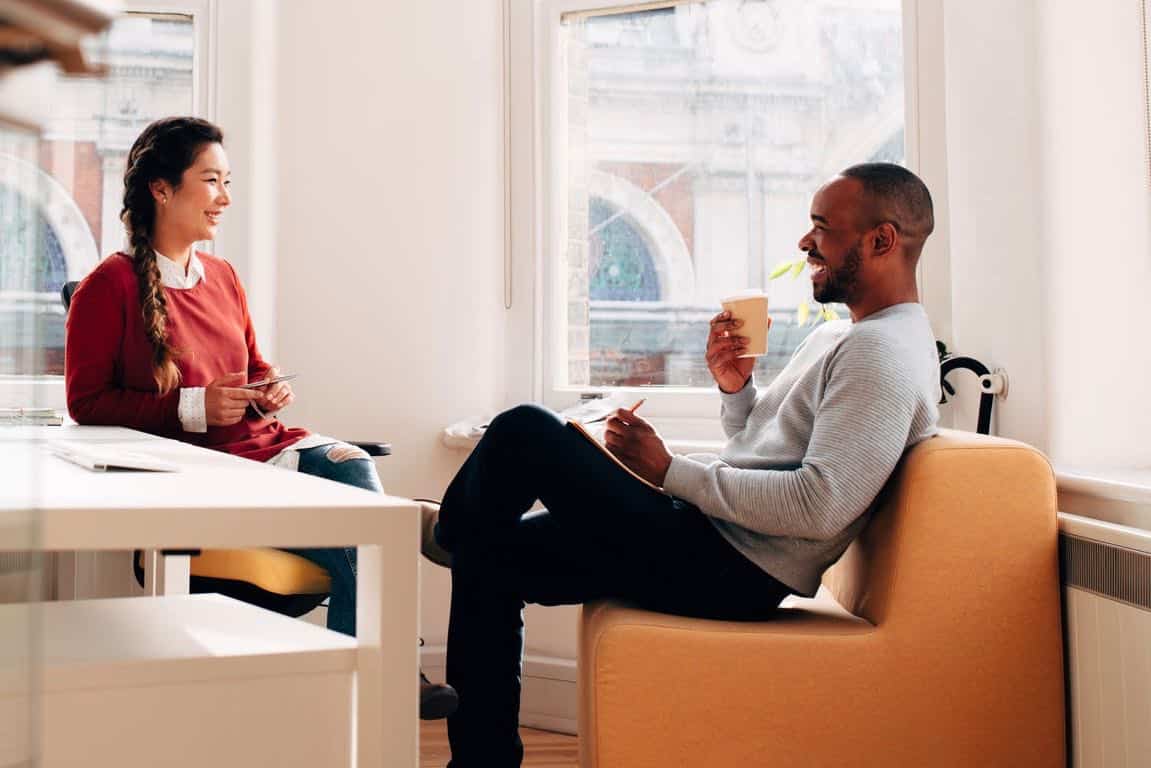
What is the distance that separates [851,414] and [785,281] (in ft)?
4.65

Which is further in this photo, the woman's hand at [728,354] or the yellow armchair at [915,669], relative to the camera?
the woman's hand at [728,354]

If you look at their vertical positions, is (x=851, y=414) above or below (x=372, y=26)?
below

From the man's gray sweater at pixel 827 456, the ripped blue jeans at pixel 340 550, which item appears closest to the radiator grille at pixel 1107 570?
the man's gray sweater at pixel 827 456

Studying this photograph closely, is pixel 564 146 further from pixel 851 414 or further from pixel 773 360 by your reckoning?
pixel 851 414

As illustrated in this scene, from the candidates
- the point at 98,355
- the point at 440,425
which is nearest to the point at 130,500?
the point at 98,355

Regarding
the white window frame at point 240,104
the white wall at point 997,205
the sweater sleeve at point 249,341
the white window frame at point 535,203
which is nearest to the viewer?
the white wall at point 997,205

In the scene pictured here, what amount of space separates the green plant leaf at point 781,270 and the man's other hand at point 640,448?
1.15 metres

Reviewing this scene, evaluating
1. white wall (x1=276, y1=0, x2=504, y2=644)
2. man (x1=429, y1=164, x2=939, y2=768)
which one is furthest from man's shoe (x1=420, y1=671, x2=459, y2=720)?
white wall (x1=276, y1=0, x2=504, y2=644)

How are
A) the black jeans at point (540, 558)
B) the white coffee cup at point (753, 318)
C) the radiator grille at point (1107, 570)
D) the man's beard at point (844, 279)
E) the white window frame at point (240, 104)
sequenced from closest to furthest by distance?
the radiator grille at point (1107, 570) → the black jeans at point (540, 558) → the man's beard at point (844, 279) → the white coffee cup at point (753, 318) → the white window frame at point (240, 104)

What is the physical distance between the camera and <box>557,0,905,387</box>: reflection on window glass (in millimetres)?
3041

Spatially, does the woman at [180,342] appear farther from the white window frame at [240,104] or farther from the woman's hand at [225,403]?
the white window frame at [240,104]

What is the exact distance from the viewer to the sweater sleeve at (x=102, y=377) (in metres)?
2.31

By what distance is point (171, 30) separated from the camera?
3.22m

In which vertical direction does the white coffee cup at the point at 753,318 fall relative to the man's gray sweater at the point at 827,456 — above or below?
above
